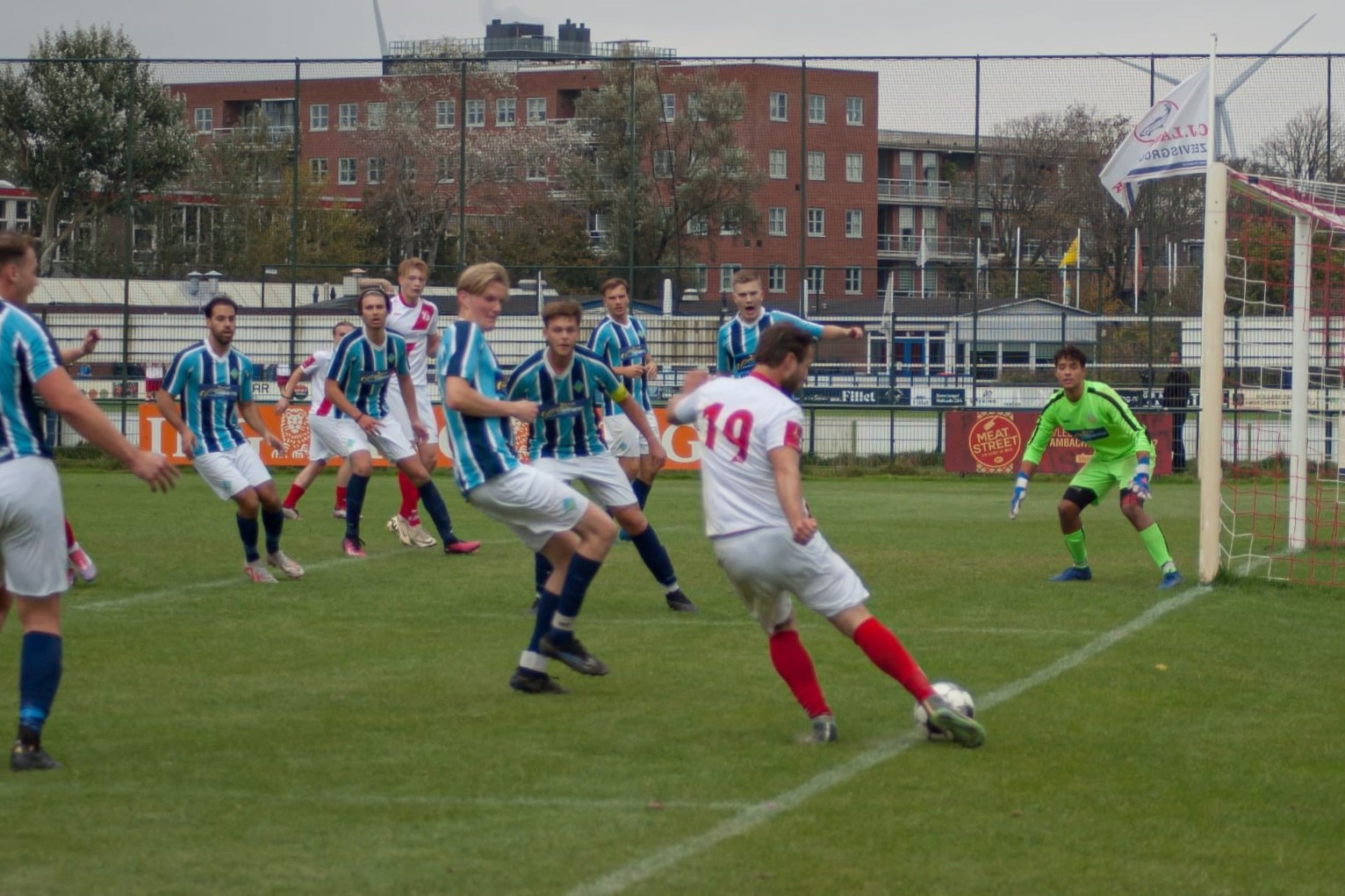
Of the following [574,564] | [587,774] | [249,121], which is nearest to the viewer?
[587,774]

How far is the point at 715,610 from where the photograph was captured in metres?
10.6

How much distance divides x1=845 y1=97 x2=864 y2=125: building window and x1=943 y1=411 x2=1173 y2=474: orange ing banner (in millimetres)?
5324

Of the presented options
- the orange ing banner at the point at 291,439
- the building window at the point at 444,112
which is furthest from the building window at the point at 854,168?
the building window at the point at 444,112

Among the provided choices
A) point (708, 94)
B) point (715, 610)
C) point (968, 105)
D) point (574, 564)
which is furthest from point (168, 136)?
point (574, 564)

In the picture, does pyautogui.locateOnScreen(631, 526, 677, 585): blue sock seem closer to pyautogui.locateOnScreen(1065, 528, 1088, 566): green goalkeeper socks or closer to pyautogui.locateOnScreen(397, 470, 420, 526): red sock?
pyautogui.locateOnScreen(1065, 528, 1088, 566): green goalkeeper socks

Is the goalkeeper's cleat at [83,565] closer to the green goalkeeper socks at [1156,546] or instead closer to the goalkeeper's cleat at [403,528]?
the goalkeeper's cleat at [403,528]

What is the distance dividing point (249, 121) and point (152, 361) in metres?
9.60

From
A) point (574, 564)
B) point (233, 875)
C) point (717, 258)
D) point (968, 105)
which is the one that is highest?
point (968, 105)

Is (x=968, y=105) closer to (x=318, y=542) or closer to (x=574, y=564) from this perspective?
(x=318, y=542)

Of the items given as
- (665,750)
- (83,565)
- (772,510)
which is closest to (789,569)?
(772,510)

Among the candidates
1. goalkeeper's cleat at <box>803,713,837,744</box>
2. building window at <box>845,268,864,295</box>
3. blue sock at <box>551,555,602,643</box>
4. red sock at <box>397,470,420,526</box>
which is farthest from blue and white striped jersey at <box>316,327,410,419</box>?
building window at <box>845,268,864,295</box>

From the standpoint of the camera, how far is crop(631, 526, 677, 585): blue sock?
1021 centimetres

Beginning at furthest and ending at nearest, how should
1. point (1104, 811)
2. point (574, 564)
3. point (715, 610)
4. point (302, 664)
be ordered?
point (715, 610)
point (302, 664)
point (574, 564)
point (1104, 811)

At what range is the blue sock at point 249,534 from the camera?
1170 centimetres
